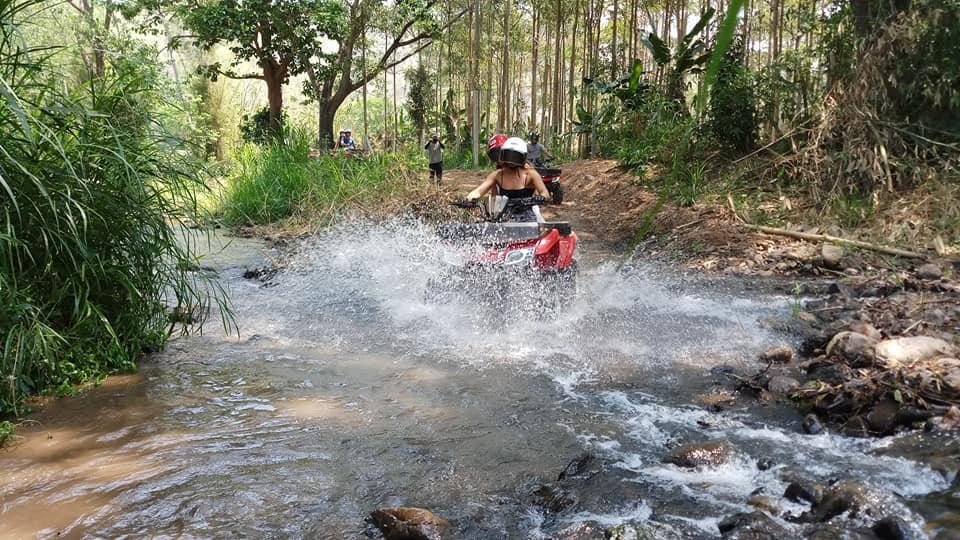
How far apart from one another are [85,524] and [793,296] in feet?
21.2

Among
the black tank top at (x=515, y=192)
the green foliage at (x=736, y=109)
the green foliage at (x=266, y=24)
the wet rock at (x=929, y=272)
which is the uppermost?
Result: the green foliage at (x=266, y=24)

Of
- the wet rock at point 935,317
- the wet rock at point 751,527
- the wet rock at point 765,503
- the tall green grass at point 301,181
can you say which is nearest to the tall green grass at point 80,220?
the wet rock at point 751,527

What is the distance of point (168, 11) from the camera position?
17.2m

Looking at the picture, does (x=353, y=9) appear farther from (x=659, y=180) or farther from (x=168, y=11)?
(x=659, y=180)

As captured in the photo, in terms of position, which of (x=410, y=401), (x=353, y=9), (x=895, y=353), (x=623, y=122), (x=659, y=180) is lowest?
(x=410, y=401)

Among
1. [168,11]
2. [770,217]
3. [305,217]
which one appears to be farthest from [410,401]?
[168,11]

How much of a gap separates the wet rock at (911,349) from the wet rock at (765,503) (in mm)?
1797

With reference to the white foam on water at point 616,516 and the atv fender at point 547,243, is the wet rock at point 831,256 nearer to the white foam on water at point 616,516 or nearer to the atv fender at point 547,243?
the atv fender at point 547,243

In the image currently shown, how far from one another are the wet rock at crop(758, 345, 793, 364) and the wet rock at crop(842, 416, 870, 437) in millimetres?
1210

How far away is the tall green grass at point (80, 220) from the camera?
4035mm

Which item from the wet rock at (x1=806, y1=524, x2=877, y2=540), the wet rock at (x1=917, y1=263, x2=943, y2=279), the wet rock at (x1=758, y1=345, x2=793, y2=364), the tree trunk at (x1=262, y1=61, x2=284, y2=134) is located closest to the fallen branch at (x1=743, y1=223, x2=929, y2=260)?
the wet rock at (x1=917, y1=263, x2=943, y2=279)

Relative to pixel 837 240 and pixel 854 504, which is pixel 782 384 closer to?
pixel 854 504

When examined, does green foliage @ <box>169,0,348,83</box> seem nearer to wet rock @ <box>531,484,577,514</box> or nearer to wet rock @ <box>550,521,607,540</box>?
wet rock @ <box>531,484,577,514</box>

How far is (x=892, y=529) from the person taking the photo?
283 centimetres
